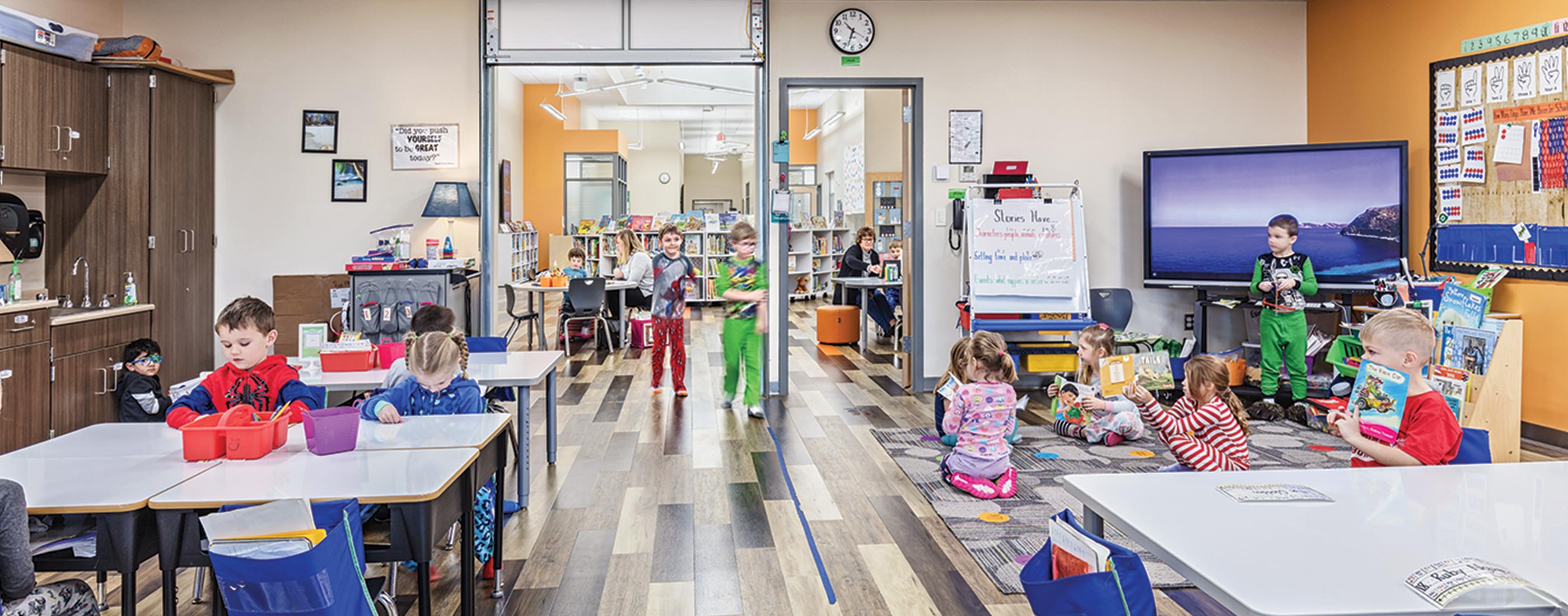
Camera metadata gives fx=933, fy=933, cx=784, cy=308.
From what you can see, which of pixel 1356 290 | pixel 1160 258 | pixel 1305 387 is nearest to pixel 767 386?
pixel 1160 258

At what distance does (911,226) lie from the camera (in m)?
6.95

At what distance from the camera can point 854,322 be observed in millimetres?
9797

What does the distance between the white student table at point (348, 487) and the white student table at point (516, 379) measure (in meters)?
1.30

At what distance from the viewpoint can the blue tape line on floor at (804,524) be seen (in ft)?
10.3

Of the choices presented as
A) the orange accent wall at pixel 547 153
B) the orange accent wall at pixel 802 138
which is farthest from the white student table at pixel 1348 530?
the orange accent wall at pixel 802 138

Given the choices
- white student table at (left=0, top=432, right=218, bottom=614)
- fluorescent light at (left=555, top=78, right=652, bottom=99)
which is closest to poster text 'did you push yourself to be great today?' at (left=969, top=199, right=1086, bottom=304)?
white student table at (left=0, top=432, right=218, bottom=614)

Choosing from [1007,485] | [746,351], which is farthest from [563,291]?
[1007,485]

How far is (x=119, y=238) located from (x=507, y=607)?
4.53 meters

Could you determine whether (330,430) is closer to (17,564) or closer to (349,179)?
(17,564)

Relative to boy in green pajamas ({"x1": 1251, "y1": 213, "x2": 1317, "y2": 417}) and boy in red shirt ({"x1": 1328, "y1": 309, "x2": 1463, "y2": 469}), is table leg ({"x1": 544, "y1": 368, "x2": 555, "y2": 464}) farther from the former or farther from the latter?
boy in green pajamas ({"x1": 1251, "y1": 213, "x2": 1317, "y2": 417})

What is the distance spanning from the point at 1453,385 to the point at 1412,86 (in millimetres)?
2259

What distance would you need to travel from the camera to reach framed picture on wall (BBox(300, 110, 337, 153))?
6602mm

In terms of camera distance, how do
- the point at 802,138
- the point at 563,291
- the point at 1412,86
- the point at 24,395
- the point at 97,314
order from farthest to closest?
the point at 802,138 → the point at 563,291 → the point at 1412,86 → the point at 97,314 → the point at 24,395

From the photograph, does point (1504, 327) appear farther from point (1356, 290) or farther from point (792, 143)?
point (792, 143)
